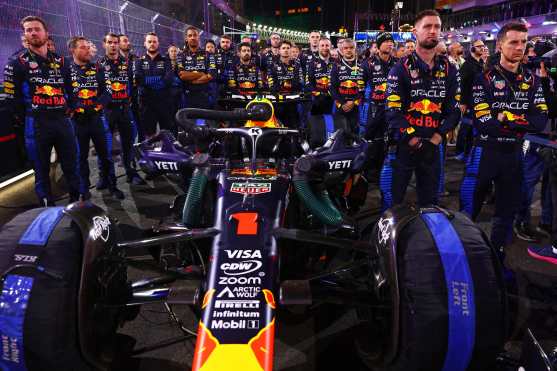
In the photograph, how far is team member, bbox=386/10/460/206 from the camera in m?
3.68

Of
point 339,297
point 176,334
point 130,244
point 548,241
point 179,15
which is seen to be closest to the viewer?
point 339,297

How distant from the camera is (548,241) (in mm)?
4566

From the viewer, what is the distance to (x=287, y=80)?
29.8ft

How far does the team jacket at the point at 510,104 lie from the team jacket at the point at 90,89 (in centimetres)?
471

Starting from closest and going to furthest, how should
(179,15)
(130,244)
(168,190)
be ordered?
(130,244)
(168,190)
(179,15)

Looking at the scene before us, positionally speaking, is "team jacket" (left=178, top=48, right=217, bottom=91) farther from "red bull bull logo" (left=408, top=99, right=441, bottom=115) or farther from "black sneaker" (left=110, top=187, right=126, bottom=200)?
"red bull bull logo" (left=408, top=99, right=441, bottom=115)

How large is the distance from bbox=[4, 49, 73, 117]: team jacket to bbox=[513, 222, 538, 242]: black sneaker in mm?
5378

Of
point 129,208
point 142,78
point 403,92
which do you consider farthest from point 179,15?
point 403,92

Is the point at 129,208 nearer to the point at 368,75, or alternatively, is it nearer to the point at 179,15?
the point at 368,75

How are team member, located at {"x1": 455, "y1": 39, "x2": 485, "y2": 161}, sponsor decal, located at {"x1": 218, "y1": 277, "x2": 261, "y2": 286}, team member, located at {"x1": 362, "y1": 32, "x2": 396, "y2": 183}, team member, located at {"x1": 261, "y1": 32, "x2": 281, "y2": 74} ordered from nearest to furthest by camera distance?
sponsor decal, located at {"x1": 218, "y1": 277, "x2": 261, "y2": 286}, team member, located at {"x1": 455, "y1": 39, "x2": 485, "y2": 161}, team member, located at {"x1": 362, "y1": 32, "x2": 396, "y2": 183}, team member, located at {"x1": 261, "y1": 32, "x2": 281, "y2": 74}

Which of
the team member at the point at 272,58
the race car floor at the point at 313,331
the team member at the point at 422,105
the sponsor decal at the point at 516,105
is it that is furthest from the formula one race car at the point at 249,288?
the team member at the point at 272,58

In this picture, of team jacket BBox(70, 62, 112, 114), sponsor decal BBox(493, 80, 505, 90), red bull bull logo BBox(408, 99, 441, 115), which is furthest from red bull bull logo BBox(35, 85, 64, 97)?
sponsor decal BBox(493, 80, 505, 90)

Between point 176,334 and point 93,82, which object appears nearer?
point 176,334

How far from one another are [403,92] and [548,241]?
2.40m
